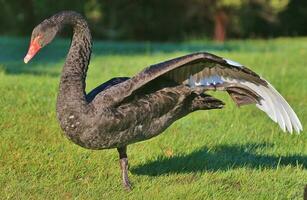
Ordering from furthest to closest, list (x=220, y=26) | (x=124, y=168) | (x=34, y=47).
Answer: (x=220, y=26), (x=124, y=168), (x=34, y=47)

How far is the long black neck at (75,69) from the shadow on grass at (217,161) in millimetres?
1353

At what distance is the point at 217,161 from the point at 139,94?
168 cm

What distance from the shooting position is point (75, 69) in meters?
5.49

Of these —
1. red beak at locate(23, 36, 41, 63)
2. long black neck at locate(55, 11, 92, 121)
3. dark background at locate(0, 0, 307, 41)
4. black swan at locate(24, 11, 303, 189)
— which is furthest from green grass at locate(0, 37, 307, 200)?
dark background at locate(0, 0, 307, 41)

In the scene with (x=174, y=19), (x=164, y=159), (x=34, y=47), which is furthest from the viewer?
(x=174, y=19)

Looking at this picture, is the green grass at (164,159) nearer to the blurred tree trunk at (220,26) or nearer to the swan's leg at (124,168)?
the swan's leg at (124,168)

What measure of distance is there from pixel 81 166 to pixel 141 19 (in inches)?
1037

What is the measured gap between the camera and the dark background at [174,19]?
98.9ft

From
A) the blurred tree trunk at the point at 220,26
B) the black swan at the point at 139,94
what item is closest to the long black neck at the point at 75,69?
the black swan at the point at 139,94

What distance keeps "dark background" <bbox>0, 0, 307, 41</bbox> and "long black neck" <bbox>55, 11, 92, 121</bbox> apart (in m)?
24.2

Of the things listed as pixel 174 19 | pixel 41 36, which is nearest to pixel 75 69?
pixel 41 36

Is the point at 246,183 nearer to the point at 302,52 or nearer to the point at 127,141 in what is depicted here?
the point at 127,141

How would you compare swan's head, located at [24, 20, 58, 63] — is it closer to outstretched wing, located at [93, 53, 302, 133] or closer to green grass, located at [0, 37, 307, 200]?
outstretched wing, located at [93, 53, 302, 133]

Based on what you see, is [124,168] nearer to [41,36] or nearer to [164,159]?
[164,159]
